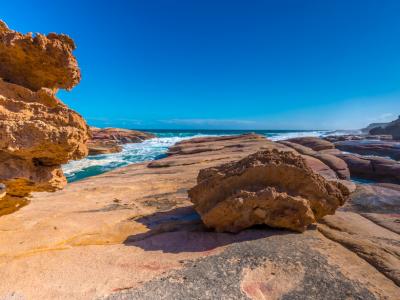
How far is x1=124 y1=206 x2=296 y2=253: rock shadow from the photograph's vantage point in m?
4.74

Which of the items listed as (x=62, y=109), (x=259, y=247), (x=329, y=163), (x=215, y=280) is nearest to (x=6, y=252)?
(x=62, y=109)

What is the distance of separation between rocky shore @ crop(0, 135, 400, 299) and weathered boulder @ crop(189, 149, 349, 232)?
28 cm

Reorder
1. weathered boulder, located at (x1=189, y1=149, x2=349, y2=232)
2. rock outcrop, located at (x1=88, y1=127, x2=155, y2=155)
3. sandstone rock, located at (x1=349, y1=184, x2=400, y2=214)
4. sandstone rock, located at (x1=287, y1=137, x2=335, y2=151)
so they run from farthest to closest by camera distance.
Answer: rock outcrop, located at (x1=88, y1=127, x2=155, y2=155), sandstone rock, located at (x1=287, y1=137, x2=335, y2=151), sandstone rock, located at (x1=349, y1=184, x2=400, y2=214), weathered boulder, located at (x1=189, y1=149, x2=349, y2=232)

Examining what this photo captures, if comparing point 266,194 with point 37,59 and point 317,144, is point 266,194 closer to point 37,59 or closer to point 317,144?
point 37,59

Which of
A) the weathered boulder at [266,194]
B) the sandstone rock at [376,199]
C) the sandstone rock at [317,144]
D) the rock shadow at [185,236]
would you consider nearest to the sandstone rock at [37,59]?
the rock shadow at [185,236]

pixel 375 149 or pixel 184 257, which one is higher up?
pixel 184 257

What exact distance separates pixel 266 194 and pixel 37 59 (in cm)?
553

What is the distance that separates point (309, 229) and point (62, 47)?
6579 millimetres

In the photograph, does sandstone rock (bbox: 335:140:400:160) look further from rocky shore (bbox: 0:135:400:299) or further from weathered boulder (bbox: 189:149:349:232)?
weathered boulder (bbox: 189:149:349:232)

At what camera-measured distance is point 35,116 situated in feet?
13.9

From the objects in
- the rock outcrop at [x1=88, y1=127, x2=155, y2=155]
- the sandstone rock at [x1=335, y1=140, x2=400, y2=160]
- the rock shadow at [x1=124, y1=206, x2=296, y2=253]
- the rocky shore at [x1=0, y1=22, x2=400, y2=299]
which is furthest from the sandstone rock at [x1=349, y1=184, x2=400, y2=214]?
the rock outcrop at [x1=88, y1=127, x2=155, y2=155]

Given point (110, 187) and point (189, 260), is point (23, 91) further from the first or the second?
point (110, 187)

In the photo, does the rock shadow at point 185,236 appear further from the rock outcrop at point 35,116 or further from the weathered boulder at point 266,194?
the rock outcrop at point 35,116

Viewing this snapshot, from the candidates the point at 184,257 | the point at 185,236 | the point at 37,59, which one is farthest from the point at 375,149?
the point at 37,59
